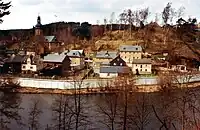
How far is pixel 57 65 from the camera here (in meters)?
24.4

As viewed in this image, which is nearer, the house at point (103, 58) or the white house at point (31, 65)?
the white house at point (31, 65)

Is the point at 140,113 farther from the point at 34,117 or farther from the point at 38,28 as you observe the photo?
the point at 38,28

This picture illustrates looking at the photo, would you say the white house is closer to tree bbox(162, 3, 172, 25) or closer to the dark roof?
the dark roof

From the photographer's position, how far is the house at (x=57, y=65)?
23.4 m

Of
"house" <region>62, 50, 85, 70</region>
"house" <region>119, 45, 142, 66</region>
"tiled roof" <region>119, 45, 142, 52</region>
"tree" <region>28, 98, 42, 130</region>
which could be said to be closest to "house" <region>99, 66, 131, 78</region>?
"house" <region>62, 50, 85, 70</region>

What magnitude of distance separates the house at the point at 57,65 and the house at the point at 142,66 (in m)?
4.74

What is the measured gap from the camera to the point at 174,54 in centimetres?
2836

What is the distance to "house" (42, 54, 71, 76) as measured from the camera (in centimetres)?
2337

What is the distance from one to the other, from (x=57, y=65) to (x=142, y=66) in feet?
19.5

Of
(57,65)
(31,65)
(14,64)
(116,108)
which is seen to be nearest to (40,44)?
(14,64)

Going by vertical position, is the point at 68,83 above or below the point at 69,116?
above

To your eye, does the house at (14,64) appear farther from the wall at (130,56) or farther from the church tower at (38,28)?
the church tower at (38,28)

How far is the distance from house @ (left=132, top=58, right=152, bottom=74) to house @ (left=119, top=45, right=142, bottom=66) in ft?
7.81

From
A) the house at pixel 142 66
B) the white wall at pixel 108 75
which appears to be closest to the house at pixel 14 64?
the white wall at pixel 108 75
